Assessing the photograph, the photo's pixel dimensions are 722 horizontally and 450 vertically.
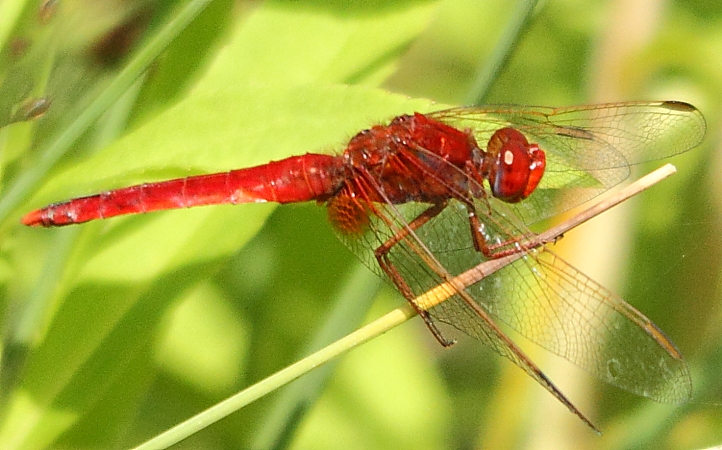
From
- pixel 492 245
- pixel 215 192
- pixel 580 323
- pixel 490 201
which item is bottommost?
pixel 580 323

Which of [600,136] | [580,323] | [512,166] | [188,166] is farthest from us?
[600,136]

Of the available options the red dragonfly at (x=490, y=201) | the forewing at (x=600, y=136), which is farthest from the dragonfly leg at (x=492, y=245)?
the forewing at (x=600, y=136)

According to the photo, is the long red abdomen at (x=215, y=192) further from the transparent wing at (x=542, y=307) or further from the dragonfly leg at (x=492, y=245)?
the dragonfly leg at (x=492, y=245)

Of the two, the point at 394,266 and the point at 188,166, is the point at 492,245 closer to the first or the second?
the point at 394,266

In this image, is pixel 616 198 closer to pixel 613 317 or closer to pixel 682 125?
pixel 613 317

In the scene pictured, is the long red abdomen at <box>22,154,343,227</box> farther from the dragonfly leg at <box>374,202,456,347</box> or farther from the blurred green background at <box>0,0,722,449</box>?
the dragonfly leg at <box>374,202,456,347</box>

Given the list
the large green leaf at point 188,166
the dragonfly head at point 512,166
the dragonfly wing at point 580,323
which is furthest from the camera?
the dragonfly head at point 512,166

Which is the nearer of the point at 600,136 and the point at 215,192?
the point at 215,192

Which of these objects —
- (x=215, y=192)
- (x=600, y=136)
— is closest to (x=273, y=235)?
(x=215, y=192)
